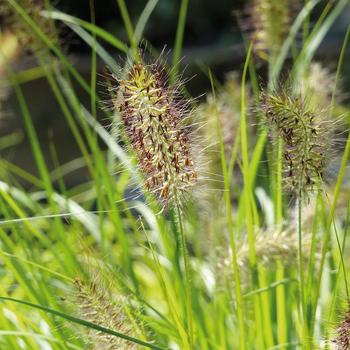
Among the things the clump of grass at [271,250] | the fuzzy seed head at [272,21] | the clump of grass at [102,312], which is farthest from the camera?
the fuzzy seed head at [272,21]

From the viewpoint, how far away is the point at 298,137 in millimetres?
1148

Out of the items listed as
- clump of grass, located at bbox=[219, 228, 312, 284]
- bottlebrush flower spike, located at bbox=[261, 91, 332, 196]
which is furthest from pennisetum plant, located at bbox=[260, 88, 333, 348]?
clump of grass, located at bbox=[219, 228, 312, 284]

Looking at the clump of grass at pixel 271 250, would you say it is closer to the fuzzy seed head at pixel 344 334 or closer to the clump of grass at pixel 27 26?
the fuzzy seed head at pixel 344 334

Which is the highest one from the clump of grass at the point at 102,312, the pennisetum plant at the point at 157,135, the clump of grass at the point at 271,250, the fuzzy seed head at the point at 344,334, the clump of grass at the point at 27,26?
the clump of grass at the point at 27,26

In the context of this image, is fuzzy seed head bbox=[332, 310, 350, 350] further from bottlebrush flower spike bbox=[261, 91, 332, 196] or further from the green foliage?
bottlebrush flower spike bbox=[261, 91, 332, 196]

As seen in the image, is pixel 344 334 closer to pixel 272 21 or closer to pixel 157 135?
pixel 157 135

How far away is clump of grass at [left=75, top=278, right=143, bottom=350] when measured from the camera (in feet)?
4.20

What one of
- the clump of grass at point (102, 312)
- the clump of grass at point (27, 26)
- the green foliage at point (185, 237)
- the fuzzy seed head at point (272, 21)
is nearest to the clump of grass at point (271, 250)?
the green foliage at point (185, 237)

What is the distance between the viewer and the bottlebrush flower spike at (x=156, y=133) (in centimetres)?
109

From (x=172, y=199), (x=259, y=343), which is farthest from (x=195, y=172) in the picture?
(x=259, y=343)

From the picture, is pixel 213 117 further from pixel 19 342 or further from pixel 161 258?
pixel 19 342

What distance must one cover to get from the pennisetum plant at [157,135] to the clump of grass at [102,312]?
219 mm

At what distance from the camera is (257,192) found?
235 cm

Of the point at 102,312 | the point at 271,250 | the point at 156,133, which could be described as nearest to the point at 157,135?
the point at 156,133
